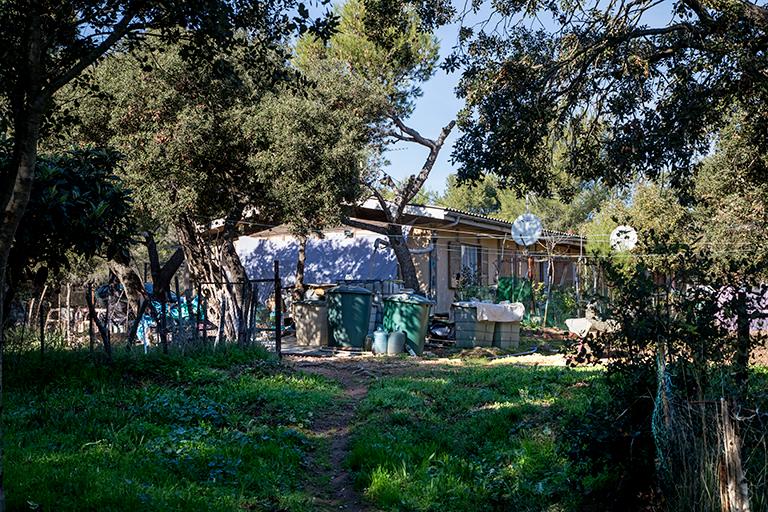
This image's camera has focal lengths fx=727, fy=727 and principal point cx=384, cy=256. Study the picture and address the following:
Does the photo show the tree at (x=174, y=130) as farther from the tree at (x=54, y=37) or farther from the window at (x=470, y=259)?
the window at (x=470, y=259)

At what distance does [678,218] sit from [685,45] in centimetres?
1881

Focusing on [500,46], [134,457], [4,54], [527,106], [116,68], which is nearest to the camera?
[4,54]

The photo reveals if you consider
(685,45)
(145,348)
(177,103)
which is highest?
(177,103)

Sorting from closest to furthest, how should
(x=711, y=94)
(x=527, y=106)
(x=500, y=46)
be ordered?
1. (x=711, y=94)
2. (x=527, y=106)
3. (x=500, y=46)

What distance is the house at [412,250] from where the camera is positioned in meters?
23.0

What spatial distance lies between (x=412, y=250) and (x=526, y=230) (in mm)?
3599

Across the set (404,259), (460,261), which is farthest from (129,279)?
(460,261)

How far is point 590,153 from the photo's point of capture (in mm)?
9797

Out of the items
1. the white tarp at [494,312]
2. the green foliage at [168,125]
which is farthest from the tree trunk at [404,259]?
the green foliage at [168,125]

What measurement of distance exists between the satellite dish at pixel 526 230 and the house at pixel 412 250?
153 centimetres

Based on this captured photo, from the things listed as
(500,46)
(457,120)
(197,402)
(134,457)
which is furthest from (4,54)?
(500,46)

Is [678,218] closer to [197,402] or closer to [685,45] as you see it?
[685,45]

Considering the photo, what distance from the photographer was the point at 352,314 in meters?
17.1

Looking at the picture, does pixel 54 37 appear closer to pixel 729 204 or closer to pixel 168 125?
pixel 168 125
